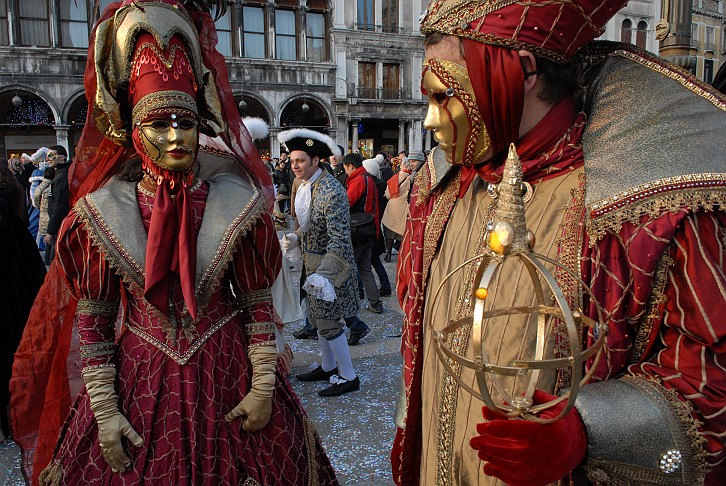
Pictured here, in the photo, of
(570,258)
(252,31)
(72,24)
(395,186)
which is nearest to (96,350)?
(570,258)

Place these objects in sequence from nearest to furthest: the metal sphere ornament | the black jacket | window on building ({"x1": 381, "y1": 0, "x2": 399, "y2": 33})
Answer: the metal sphere ornament, the black jacket, window on building ({"x1": 381, "y1": 0, "x2": 399, "y2": 33})

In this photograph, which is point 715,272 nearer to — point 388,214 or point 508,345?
point 508,345

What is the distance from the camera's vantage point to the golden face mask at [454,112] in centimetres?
120

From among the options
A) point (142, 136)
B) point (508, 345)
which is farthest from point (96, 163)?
point (508, 345)

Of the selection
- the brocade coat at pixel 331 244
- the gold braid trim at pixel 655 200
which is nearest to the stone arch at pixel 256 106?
the brocade coat at pixel 331 244

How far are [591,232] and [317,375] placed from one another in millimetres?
3886

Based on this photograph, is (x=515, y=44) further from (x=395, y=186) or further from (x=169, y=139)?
(x=395, y=186)

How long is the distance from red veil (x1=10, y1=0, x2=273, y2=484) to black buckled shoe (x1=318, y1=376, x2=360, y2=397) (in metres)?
2.17

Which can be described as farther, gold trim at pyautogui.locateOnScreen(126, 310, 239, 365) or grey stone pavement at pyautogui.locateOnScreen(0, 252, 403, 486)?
grey stone pavement at pyautogui.locateOnScreen(0, 252, 403, 486)

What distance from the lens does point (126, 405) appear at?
198 centimetres

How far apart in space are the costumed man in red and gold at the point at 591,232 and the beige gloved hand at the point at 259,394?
2.54ft

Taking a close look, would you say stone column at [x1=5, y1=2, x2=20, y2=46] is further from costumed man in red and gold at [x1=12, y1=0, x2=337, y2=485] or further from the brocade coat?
costumed man in red and gold at [x1=12, y1=0, x2=337, y2=485]

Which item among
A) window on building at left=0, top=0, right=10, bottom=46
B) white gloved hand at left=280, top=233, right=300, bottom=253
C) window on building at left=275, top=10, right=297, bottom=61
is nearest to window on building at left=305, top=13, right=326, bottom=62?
window on building at left=275, top=10, right=297, bottom=61

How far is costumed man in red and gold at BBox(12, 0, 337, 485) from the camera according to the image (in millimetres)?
1934
